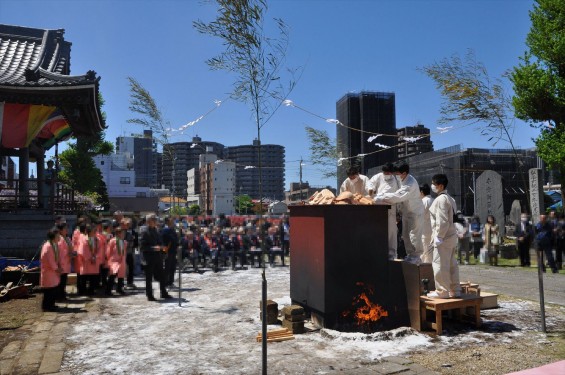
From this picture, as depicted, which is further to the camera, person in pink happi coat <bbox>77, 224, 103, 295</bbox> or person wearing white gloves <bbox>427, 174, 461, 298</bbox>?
person in pink happi coat <bbox>77, 224, 103, 295</bbox>

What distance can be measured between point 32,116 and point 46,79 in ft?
5.05

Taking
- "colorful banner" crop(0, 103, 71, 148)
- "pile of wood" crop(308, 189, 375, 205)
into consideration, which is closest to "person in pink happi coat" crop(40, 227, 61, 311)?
"pile of wood" crop(308, 189, 375, 205)

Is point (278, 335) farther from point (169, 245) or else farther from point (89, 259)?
point (89, 259)

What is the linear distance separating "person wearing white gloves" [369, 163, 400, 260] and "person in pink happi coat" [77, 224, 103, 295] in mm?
7820

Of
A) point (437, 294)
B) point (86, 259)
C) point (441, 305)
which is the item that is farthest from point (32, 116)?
point (441, 305)

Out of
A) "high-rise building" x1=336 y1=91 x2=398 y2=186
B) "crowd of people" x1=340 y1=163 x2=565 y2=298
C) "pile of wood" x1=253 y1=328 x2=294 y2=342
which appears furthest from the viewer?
"high-rise building" x1=336 y1=91 x2=398 y2=186

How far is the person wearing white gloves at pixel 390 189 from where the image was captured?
7812 millimetres

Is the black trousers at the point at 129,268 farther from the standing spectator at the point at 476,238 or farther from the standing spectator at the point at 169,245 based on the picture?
the standing spectator at the point at 476,238

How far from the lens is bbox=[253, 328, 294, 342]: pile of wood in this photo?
255 inches

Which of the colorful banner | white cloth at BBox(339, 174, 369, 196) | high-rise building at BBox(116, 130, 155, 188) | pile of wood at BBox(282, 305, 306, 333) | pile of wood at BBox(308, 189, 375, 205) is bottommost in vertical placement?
pile of wood at BBox(282, 305, 306, 333)

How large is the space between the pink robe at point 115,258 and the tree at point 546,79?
16972 millimetres

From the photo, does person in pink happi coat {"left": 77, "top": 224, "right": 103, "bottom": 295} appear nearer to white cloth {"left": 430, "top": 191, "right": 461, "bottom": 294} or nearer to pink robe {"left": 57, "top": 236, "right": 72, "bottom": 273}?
pink robe {"left": 57, "top": 236, "right": 72, "bottom": 273}

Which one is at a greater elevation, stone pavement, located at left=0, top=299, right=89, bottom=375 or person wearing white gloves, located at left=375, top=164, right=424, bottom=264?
person wearing white gloves, located at left=375, top=164, right=424, bottom=264

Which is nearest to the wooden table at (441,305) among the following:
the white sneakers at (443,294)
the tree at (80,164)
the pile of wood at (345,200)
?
the white sneakers at (443,294)
